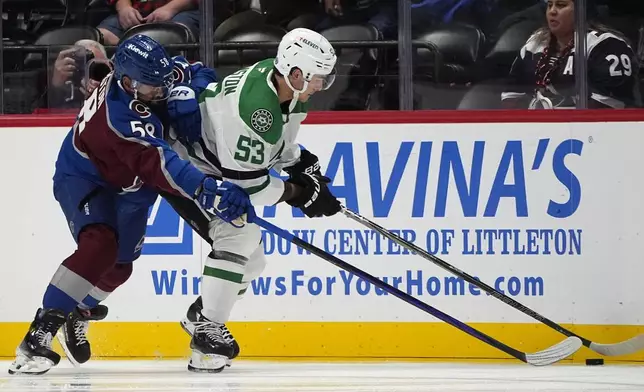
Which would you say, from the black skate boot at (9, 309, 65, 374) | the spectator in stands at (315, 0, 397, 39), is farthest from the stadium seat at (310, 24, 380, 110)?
the black skate boot at (9, 309, 65, 374)

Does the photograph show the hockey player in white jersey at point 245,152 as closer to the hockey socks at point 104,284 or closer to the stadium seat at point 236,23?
the hockey socks at point 104,284

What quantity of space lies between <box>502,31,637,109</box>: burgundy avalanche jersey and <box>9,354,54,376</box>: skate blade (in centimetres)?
228

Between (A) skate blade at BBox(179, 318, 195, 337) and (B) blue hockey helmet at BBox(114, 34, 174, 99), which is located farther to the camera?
(A) skate blade at BBox(179, 318, 195, 337)

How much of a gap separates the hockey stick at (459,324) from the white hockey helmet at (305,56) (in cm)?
55

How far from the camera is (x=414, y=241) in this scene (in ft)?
16.6

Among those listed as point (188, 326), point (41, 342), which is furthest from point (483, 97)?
point (41, 342)

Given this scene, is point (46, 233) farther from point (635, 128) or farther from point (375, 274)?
point (635, 128)

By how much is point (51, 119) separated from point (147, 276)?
2.45ft

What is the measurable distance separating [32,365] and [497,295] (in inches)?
64.3

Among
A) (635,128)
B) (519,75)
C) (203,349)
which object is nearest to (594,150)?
(635,128)

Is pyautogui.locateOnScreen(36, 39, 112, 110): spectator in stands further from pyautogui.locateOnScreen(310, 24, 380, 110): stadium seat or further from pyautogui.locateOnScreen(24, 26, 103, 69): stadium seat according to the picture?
pyautogui.locateOnScreen(310, 24, 380, 110): stadium seat

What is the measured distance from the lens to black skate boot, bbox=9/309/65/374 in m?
4.17

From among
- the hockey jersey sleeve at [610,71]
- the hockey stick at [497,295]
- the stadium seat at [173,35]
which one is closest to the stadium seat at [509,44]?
the hockey jersey sleeve at [610,71]

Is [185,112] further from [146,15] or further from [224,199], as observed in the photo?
[146,15]
